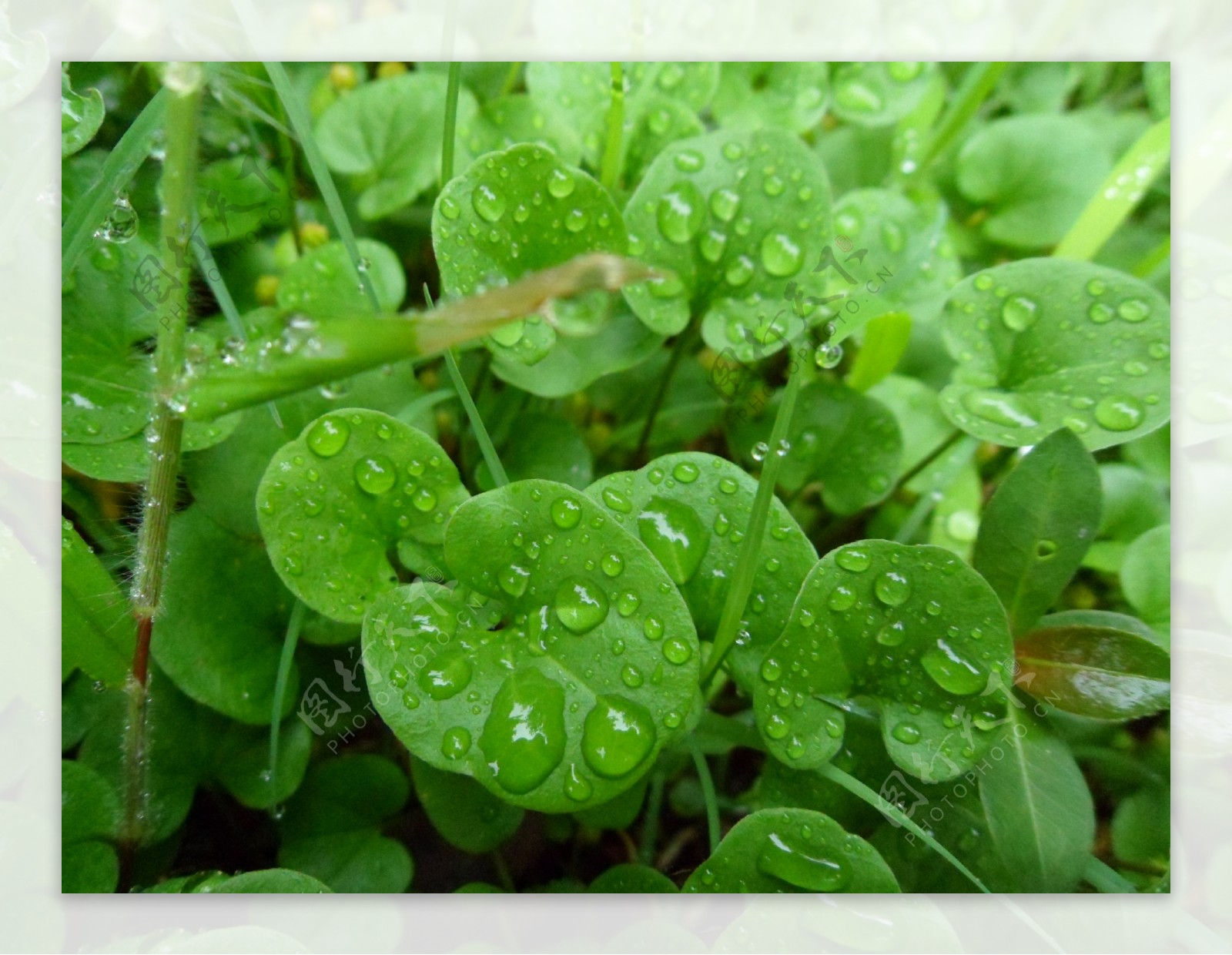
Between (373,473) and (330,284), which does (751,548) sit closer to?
(373,473)

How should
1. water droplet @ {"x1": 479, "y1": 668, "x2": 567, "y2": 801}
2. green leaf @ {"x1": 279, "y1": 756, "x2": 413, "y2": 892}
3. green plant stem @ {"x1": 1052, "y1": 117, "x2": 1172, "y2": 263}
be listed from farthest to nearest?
green plant stem @ {"x1": 1052, "y1": 117, "x2": 1172, "y2": 263} < green leaf @ {"x1": 279, "y1": 756, "x2": 413, "y2": 892} < water droplet @ {"x1": 479, "y1": 668, "x2": 567, "y2": 801}

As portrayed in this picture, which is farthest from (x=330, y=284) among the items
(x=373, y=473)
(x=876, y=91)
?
(x=876, y=91)

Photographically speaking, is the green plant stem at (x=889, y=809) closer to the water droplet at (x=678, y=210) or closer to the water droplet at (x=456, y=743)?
the water droplet at (x=456, y=743)

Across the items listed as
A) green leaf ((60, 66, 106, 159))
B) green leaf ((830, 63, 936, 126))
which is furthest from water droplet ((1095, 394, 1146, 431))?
green leaf ((60, 66, 106, 159))

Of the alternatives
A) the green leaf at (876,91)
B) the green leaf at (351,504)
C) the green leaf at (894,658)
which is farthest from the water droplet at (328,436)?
the green leaf at (876,91)

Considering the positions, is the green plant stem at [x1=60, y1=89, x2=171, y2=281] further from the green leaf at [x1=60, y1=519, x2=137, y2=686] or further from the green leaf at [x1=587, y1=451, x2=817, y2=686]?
the green leaf at [x1=587, y1=451, x2=817, y2=686]

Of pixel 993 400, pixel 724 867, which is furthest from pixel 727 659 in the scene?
pixel 993 400

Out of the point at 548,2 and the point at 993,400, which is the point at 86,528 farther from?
the point at 993,400
